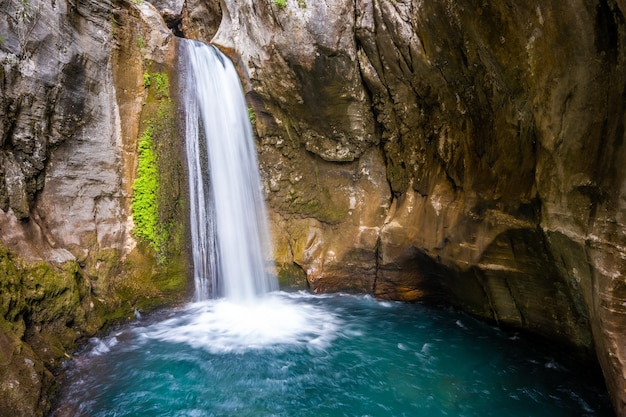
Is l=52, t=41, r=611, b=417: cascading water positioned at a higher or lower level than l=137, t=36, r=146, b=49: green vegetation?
lower

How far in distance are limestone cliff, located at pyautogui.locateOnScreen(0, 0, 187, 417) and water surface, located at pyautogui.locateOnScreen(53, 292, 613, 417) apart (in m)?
0.61

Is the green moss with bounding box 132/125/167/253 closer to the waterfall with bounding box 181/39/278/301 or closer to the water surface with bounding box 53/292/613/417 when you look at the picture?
the waterfall with bounding box 181/39/278/301

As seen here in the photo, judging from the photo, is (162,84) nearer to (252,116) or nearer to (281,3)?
(252,116)

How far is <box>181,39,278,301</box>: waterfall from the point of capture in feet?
24.0

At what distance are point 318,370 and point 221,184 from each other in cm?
418

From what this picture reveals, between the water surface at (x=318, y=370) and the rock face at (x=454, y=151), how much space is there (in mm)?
748

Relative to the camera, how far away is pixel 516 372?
16.7ft

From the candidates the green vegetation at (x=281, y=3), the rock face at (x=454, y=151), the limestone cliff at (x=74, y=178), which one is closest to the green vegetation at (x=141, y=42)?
the limestone cliff at (x=74, y=178)

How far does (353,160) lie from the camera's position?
8141mm

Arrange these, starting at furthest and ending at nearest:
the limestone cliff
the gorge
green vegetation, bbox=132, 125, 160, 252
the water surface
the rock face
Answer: green vegetation, bbox=132, 125, 160, 252, the limestone cliff, the water surface, the gorge, the rock face

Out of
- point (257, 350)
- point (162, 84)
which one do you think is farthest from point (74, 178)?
point (257, 350)

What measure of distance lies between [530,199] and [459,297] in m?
2.71

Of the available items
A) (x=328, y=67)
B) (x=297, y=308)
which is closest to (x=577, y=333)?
(x=297, y=308)

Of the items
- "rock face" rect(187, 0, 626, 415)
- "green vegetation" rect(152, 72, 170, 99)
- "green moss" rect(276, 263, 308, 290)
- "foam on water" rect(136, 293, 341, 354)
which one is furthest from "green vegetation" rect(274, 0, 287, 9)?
"foam on water" rect(136, 293, 341, 354)
